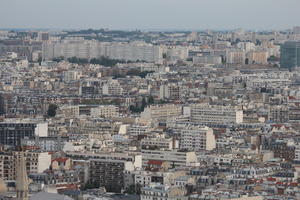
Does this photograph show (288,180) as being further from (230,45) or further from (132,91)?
(230,45)

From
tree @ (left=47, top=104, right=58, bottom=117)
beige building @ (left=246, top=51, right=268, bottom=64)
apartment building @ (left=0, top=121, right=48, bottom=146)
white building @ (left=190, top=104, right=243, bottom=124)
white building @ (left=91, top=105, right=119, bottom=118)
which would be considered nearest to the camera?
apartment building @ (left=0, top=121, right=48, bottom=146)

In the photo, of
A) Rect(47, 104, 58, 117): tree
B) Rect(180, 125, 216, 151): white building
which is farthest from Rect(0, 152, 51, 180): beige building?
Rect(47, 104, 58, 117): tree

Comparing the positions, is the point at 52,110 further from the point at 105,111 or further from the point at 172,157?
the point at 172,157

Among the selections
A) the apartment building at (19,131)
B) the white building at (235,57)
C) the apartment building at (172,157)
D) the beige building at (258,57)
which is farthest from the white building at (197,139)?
the beige building at (258,57)

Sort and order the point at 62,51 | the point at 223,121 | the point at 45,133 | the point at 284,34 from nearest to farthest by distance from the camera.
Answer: the point at 45,133, the point at 223,121, the point at 62,51, the point at 284,34

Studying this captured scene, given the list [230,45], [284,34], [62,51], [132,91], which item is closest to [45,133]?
[132,91]

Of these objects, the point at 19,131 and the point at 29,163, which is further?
the point at 19,131

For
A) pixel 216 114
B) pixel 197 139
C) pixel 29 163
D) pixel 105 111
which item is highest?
pixel 29 163

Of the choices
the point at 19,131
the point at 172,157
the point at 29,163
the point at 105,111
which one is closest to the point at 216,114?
the point at 105,111

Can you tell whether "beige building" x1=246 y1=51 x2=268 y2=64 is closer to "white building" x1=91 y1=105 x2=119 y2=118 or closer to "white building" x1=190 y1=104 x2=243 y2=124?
"white building" x1=91 y1=105 x2=119 y2=118

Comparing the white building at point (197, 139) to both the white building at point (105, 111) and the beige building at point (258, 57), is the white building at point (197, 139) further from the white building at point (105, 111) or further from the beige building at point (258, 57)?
the beige building at point (258, 57)

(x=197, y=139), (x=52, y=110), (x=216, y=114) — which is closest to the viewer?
(x=197, y=139)
